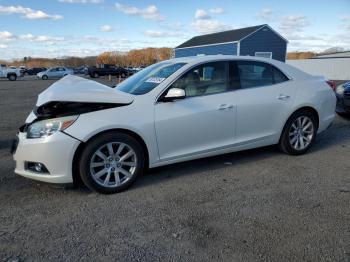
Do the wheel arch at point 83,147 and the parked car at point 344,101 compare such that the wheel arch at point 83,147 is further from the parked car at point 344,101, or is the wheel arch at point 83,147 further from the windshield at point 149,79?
the parked car at point 344,101

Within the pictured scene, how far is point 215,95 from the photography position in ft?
15.1

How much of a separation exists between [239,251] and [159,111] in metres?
1.97

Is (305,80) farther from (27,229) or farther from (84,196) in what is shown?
(27,229)

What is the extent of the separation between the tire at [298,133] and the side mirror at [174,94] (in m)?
2.01

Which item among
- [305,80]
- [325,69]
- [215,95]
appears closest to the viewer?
[215,95]

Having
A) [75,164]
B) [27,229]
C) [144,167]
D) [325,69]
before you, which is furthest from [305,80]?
[325,69]

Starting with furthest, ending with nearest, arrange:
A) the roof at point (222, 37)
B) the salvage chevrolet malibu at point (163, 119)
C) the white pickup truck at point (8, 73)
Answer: the white pickup truck at point (8, 73) < the roof at point (222, 37) < the salvage chevrolet malibu at point (163, 119)

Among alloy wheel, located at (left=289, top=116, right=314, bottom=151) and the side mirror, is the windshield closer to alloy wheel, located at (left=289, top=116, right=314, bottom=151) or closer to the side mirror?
the side mirror

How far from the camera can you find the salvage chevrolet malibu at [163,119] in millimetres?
3818

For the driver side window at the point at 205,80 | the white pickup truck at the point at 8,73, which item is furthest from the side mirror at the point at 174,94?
the white pickup truck at the point at 8,73

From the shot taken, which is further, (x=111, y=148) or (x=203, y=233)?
(x=111, y=148)

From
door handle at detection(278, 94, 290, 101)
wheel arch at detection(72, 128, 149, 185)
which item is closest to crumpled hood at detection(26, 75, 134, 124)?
wheel arch at detection(72, 128, 149, 185)

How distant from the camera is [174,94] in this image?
4.17 metres

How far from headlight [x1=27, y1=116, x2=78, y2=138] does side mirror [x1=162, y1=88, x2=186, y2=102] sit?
3.72ft
